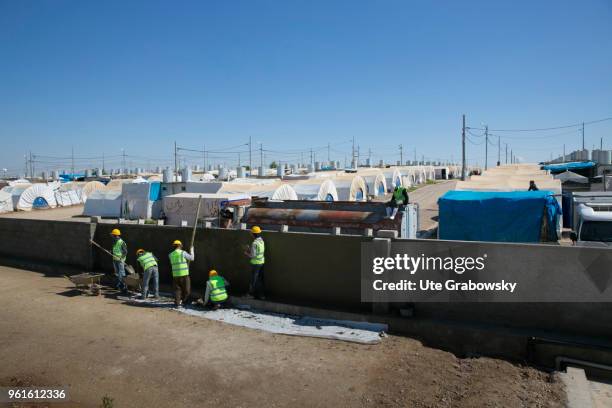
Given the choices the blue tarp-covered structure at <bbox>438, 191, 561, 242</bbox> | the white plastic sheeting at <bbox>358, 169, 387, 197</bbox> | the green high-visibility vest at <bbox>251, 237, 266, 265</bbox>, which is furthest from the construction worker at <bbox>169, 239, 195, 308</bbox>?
the white plastic sheeting at <bbox>358, 169, 387, 197</bbox>

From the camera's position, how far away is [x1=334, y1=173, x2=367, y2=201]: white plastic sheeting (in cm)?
3002

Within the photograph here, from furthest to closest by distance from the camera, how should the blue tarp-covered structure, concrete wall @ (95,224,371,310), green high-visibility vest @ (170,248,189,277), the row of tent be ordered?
the row of tent < the blue tarp-covered structure < green high-visibility vest @ (170,248,189,277) < concrete wall @ (95,224,371,310)

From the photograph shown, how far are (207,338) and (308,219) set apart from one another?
5.49m

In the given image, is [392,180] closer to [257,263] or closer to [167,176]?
[167,176]

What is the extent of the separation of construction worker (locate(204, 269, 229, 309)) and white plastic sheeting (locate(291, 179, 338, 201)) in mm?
15431

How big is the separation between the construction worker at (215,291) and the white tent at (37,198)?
1376 inches

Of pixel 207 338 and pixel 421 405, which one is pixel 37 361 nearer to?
pixel 207 338

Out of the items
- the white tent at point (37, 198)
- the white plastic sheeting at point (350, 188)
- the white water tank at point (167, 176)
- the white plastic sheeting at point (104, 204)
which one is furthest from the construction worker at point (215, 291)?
the white tent at point (37, 198)

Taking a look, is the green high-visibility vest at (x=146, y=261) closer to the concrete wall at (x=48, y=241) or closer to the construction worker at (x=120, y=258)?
the construction worker at (x=120, y=258)

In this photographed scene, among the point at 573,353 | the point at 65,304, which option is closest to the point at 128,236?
the point at 65,304

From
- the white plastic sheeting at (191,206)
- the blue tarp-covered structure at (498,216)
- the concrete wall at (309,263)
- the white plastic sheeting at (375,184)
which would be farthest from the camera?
the white plastic sheeting at (375,184)

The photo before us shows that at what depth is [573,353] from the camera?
6855mm

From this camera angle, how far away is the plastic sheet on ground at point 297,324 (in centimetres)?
798

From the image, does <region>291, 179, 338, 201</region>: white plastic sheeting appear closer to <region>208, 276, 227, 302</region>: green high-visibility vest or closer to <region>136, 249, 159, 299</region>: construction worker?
<region>136, 249, 159, 299</region>: construction worker
